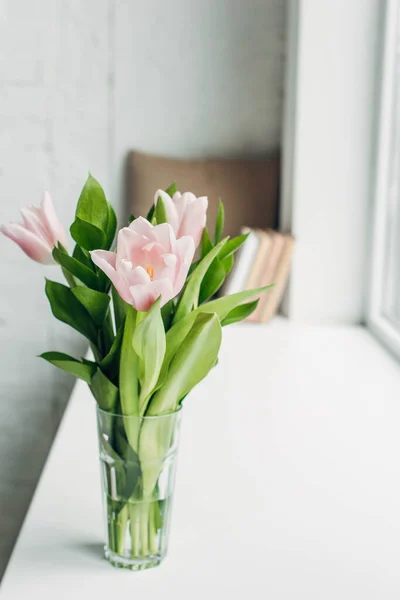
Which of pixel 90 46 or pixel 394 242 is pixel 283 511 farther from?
pixel 90 46

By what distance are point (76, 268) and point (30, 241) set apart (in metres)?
0.07

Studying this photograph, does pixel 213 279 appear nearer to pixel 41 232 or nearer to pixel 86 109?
pixel 41 232

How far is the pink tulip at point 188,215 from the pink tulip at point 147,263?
10cm

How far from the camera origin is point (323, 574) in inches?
38.5

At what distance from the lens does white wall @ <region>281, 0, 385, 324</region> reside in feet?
7.28

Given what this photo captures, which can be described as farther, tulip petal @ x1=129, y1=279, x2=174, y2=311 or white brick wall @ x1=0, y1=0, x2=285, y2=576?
white brick wall @ x1=0, y1=0, x2=285, y2=576

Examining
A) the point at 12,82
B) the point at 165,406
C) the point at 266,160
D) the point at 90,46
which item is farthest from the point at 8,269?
the point at 165,406

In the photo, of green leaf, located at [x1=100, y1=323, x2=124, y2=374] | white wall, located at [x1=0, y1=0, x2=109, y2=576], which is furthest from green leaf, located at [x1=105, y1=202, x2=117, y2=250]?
white wall, located at [x1=0, y1=0, x2=109, y2=576]

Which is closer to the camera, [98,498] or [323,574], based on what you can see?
[323,574]

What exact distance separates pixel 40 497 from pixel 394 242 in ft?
4.72

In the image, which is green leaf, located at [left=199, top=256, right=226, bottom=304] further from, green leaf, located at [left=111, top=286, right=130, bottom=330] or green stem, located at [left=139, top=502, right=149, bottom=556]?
green stem, located at [left=139, top=502, right=149, bottom=556]

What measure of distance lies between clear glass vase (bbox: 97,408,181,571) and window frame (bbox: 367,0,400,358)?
127 centimetres

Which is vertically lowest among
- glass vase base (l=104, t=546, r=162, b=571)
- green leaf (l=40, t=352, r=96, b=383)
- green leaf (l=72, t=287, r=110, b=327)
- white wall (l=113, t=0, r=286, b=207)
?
glass vase base (l=104, t=546, r=162, b=571)

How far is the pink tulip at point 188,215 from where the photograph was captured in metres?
0.90
